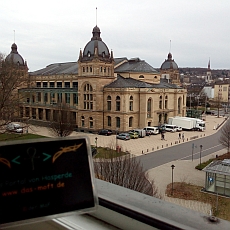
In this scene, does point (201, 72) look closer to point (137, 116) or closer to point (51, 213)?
point (137, 116)

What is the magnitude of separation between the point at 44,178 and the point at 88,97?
2920cm

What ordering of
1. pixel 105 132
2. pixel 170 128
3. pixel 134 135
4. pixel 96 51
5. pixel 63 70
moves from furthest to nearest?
pixel 63 70 → pixel 170 128 → pixel 96 51 → pixel 105 132 → pixel 134 135

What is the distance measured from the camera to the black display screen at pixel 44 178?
844mm

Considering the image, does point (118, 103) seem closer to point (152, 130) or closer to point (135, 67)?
point (152, 130)

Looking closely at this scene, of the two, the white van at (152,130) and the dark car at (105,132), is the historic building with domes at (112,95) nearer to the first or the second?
the dark car at (105,132)

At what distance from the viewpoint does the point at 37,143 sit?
34.2 inches

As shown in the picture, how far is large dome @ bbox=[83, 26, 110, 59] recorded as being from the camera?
28.4 meters

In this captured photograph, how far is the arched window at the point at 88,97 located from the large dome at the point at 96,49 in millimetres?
3143

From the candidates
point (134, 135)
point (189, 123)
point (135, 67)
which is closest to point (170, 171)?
point (134, 135)

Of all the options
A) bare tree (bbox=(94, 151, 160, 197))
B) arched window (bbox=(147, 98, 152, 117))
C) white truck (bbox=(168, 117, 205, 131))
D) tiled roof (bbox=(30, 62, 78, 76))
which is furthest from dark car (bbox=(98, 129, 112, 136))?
bare tree (bbox=(94, 151, 160, 197))

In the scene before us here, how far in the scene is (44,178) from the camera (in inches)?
34.8

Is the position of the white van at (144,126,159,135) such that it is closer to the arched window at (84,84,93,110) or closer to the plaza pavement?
the plaza pavement

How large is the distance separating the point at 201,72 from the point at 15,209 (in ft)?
546

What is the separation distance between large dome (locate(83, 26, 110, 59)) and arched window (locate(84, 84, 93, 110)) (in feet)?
10.3
